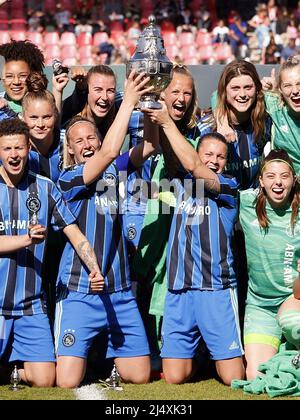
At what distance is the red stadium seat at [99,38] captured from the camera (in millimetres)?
18358

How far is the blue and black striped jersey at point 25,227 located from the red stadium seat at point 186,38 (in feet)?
46.5

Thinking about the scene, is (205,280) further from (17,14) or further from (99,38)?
(17,14)

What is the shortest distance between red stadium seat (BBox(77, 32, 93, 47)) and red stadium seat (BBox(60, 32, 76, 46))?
13cm

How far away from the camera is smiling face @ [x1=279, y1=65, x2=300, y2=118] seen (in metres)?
5.86

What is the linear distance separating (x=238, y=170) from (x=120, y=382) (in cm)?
155

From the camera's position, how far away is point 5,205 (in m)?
5.40

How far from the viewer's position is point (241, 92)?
19.2 feet

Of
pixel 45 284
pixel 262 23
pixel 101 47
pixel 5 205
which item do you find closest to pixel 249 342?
pixel 45 284

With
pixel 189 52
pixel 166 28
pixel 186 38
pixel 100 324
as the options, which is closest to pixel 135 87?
pixel 100 324

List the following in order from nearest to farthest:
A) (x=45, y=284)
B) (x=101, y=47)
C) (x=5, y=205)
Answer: (x=5, y=205) → (x=45, y=284) → (x=101, y=47)

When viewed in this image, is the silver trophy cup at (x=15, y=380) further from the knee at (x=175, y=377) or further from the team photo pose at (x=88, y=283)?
the knee at (x=175, y=377)

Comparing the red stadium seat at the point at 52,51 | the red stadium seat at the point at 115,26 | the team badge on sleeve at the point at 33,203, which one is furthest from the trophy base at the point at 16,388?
the red stadium seat at the point at 115,26
